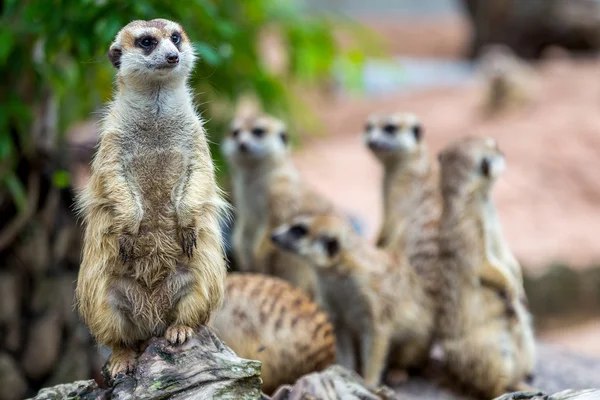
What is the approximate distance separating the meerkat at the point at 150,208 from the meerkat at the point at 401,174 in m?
1.97

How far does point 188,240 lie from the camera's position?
2.11 metres

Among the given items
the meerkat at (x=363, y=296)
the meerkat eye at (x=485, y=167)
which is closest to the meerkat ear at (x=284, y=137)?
the meerkat at (x=363, y=296)

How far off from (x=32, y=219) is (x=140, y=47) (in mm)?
2315

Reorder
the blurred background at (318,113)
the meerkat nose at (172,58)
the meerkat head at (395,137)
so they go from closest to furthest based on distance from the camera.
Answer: the meerkat nose at (172,58), the blurred background at (318,113), the meerkat head at (395,137)

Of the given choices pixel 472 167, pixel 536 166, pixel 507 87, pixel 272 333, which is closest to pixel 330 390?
pixel 272 333

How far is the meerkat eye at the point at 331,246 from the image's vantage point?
3.29 metres

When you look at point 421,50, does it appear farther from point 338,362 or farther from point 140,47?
point 140,47

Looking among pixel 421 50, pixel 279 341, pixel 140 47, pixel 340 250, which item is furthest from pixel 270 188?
pixel 421 50

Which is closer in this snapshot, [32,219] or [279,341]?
[279,341]

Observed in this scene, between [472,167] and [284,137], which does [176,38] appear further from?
[284,137]

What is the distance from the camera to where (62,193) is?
434 centimetres

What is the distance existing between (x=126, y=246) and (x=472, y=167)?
1.77 m

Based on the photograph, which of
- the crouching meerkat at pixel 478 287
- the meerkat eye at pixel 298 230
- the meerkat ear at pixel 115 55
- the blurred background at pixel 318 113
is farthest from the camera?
the blurred background at pixel 318 113

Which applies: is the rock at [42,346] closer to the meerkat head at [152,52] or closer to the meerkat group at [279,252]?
the meerkat group at [279,252]
